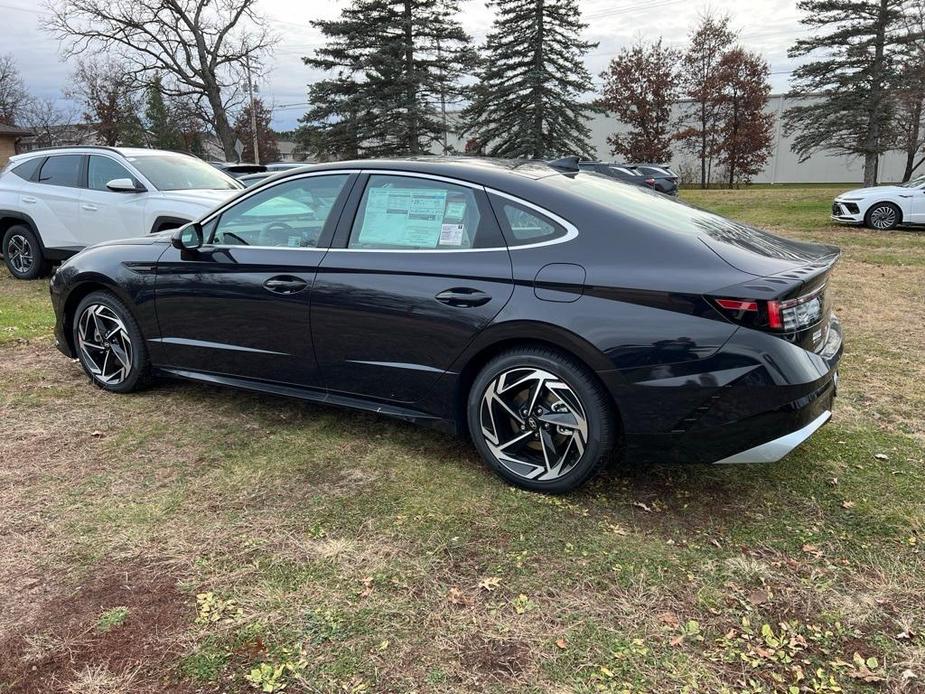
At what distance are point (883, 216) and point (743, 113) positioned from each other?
2499 centimetres

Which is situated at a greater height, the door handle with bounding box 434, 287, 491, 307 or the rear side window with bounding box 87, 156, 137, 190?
the rear side window with bounding box 87, 156, 137, 190

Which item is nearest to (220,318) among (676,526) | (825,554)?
(676,526)

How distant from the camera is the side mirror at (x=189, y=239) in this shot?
4.09 m

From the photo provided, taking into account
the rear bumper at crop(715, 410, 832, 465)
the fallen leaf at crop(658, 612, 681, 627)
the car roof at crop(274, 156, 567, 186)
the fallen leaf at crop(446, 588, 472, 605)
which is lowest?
the fallen leaf at crop(658, 612, 681, 627)

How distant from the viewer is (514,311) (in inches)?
121

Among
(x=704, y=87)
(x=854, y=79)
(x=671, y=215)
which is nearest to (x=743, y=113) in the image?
(x=704, y=87)

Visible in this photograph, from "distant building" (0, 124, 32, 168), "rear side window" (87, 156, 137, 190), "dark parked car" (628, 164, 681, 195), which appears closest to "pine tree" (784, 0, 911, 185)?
"dark parked car" (628, 164, 681, 195)

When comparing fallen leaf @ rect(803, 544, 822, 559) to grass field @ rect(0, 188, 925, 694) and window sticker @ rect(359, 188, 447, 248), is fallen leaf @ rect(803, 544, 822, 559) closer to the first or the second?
grass field @ rect(0, 188, 925, 694)

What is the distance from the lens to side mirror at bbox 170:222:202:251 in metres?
4.09

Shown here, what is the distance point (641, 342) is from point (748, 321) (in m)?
0.43

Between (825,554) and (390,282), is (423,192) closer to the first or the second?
(390,282)

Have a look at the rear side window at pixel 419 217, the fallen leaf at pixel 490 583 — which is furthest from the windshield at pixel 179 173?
the fallen leaf at pixel 490 583

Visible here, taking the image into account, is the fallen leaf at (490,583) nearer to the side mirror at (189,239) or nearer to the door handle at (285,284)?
the door handle at (285,284)

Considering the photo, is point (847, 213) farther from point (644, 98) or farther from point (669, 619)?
point (644, 98)
